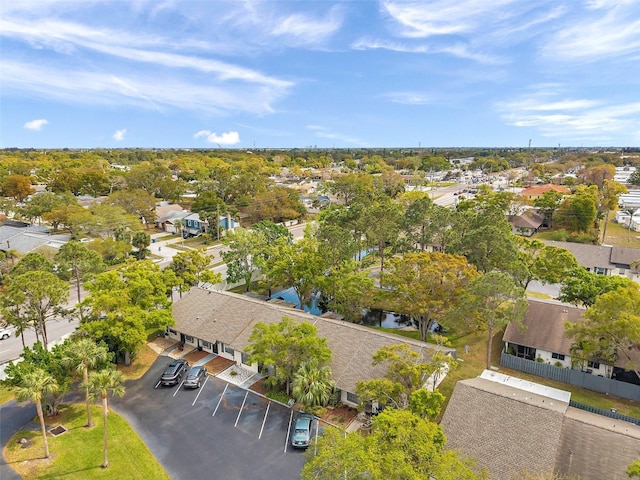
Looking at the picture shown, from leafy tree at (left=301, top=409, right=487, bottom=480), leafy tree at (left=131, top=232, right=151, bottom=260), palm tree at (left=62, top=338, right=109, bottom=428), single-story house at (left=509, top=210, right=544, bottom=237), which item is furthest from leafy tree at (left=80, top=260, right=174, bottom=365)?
single-story house at (left=509, top=210, right=544, bottom=237)

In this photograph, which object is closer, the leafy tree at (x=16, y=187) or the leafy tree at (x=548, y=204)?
the leafy tree at (x=548, y=204)

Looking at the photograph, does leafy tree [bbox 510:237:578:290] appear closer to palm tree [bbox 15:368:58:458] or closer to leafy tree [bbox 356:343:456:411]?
leafy tree [bbox 356:343:456:411]

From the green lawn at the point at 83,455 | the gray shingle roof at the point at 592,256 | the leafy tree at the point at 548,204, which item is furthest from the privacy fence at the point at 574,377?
the leafy tree at the point at 548,204

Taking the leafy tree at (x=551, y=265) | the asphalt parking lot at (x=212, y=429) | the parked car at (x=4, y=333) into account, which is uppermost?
the leafy tree at (x=551, y=265)

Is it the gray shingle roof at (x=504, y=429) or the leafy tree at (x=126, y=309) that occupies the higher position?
the leafy tree at (x=126, y=309)

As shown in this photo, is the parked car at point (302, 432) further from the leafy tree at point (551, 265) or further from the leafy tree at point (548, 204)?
the leafy tree at point (548, 204)

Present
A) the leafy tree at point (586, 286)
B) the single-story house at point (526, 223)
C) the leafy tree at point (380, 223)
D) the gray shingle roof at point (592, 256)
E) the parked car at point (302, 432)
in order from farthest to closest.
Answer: the single-story house at point (526, 223) → the gray shingle roof at point (592, 256) → the leafy tree at point (380, 223) → the leafy tree at point (586, 286) → the parked car at point (302, 432)

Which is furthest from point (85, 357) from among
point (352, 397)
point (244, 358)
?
point (352, 397)
